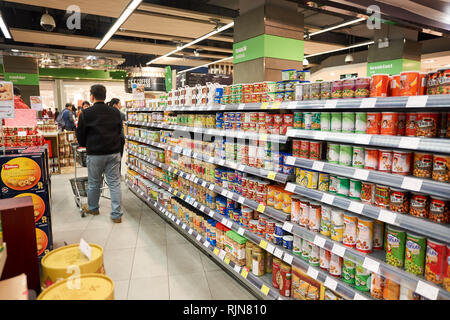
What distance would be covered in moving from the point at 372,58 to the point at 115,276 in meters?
7.70

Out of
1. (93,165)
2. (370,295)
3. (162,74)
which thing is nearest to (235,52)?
(93,165)

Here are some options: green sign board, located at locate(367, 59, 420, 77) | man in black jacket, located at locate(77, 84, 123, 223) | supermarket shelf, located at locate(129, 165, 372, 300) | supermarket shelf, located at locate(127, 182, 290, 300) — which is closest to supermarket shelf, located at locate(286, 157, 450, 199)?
supermarket shelf, located at locate(129, 165, 372, 300)

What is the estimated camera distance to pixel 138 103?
624 cm

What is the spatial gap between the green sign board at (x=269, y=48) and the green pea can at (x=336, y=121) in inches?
130

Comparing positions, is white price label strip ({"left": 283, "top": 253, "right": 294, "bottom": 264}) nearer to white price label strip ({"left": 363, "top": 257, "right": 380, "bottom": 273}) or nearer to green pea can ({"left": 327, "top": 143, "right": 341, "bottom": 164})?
white price label strip ({"left": 363, "top": 257, "right": 380, "bottom": 273})

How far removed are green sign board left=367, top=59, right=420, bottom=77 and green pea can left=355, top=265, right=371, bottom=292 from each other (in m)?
6.67

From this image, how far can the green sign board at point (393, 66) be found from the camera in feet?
23.5

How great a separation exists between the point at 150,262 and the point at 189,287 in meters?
0.74

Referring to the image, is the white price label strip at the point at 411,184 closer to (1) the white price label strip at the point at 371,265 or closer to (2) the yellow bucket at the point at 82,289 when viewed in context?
(1) the white price label strip at the point at 371,265

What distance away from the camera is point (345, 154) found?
2.05 meters

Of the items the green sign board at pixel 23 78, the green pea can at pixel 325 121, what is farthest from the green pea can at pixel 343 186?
the green sign board at pixel 23 78

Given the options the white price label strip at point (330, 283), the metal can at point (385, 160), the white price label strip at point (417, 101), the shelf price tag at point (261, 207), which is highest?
the white price label strip at point (417, 101)

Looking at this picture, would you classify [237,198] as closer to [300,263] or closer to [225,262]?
[225,262]

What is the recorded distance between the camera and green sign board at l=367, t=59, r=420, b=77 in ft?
23.5
